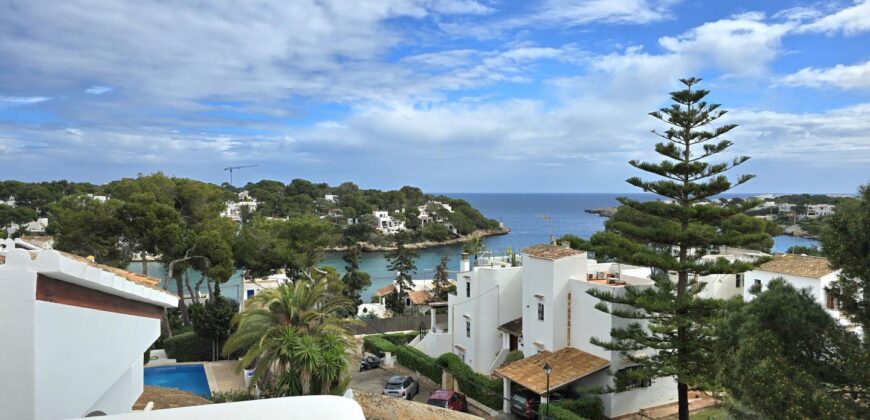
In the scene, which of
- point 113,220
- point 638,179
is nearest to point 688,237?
point 638,179

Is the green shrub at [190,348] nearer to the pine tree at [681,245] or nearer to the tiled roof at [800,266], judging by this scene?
the pine tree at [681,245]

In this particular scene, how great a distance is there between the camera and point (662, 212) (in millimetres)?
13164

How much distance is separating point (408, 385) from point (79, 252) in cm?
1562

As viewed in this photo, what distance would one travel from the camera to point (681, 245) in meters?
12.9

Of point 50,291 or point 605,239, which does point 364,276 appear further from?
point 50,291

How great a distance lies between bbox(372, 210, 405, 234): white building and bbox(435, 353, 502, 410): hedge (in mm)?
62977

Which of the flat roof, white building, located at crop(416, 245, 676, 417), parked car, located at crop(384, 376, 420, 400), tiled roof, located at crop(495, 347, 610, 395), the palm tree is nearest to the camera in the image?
the palm tree

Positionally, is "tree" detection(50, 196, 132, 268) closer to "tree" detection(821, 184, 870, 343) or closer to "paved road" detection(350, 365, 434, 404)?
"paved road" detection(350, 365, 434, 404)

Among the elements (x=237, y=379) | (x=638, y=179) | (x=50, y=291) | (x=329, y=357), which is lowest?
(x=237, y=379)

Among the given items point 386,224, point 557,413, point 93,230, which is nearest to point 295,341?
point 557,413

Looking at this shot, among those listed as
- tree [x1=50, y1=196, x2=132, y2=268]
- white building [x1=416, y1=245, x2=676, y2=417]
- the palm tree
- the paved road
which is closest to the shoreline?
tree [x1=50, y1=196, x2=132, y2=268]

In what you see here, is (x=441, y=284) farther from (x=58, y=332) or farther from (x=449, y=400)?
(x=58, y=332)

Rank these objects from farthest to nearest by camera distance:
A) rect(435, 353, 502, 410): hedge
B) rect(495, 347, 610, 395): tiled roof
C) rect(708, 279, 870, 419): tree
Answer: rect(435, 353, 502, 410): hedge < rect(495, 347, 610, 395): tiled roof < rect(708, 279, 870, 419): tree

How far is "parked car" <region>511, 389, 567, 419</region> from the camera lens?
13.9 metres
